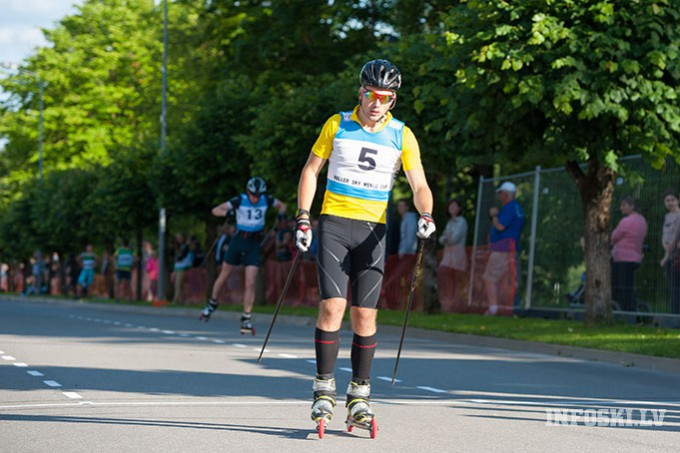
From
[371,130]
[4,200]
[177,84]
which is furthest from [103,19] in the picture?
[371,130]

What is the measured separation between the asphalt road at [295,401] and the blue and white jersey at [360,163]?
1.50m

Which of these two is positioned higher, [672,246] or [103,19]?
[103,19]

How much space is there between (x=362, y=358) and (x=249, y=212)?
10.8m

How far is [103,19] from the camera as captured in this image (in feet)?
205

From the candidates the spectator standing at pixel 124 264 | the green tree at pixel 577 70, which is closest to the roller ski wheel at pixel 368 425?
the green tree at pixel 577 70

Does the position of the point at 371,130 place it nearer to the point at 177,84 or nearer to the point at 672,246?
the point at 672,246

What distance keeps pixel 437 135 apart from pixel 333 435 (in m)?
16.7

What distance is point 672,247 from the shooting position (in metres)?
18.4

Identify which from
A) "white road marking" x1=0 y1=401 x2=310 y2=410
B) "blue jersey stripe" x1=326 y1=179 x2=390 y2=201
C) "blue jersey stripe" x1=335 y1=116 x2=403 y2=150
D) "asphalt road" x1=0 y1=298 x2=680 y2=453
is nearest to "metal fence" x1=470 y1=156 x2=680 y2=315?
"asphalt road" x1=0 y1=298 x2=680 y2=453

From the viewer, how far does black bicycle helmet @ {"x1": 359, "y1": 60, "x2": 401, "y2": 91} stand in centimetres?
801

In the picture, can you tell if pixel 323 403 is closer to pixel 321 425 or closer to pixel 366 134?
pixel 321 425

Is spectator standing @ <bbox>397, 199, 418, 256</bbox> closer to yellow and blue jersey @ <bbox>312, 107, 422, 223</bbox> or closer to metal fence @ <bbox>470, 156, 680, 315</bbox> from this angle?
metal fence @ <bbox>470, 156, 680, 315</bbox>

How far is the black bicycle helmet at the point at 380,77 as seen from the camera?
8008 mm

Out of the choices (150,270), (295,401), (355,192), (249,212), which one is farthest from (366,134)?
(150,270)
